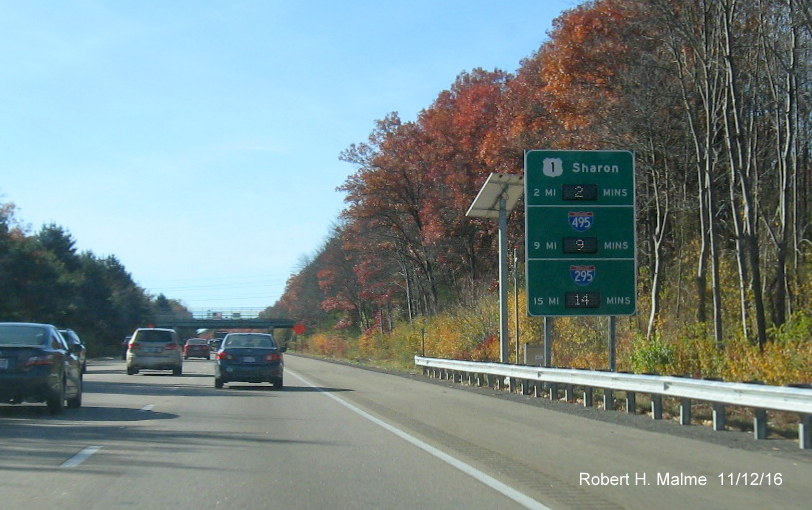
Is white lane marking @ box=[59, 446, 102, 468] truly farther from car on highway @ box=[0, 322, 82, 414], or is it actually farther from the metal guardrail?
the metal guardrail

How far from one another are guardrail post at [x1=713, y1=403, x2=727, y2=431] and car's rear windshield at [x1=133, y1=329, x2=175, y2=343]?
80.2ft

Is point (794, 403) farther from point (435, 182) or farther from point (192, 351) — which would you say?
point (192, 351)

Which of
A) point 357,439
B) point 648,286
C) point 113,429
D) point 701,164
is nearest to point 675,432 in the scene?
point 357,439

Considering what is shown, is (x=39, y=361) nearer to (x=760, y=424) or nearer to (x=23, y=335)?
(x=23, y=335)

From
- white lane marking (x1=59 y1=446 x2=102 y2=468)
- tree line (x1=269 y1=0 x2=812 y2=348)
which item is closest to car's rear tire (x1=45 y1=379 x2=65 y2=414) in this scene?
white lane marking (x1=59 y1=446 x2=102 y2=468)

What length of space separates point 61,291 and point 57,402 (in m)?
61.5

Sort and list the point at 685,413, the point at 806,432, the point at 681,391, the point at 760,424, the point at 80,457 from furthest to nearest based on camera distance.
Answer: the point at 685,413
the point at 681,391
the point at 760,424
the point at 806,432
the point at 80,457

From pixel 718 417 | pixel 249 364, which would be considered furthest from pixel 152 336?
pixel 718 417

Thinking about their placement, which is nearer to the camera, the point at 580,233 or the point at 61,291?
the point at 580,233

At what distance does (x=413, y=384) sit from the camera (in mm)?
28469

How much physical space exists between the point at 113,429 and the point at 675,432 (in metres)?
8.33

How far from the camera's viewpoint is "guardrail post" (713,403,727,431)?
1394cm

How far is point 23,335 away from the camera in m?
16.7

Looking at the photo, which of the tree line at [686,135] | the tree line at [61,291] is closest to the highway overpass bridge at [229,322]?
the tree line at [61,291]
